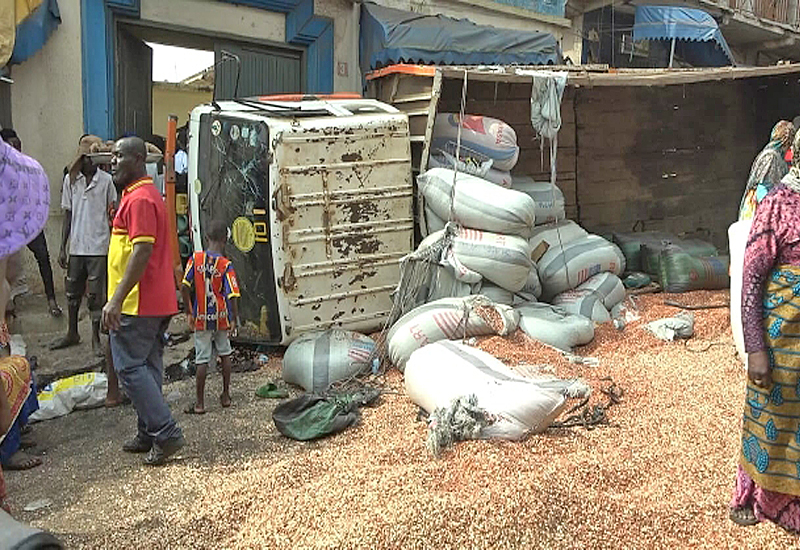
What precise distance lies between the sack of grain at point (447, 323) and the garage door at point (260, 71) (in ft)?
14.1

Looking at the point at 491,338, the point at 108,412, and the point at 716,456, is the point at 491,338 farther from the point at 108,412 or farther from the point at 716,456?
the point at 108,412

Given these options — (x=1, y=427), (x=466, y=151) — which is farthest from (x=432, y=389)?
(x=466, y=151)

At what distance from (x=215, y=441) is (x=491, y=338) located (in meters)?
2.05

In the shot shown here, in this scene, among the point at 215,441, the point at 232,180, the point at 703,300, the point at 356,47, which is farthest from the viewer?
the point at 356,47

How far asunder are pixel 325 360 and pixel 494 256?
4.91ft

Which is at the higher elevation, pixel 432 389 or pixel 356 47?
pixel 356 47

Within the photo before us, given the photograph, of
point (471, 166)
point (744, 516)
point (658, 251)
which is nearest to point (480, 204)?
point (471, 166)

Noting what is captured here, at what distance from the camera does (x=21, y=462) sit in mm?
3584

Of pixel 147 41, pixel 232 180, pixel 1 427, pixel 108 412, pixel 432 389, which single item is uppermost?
pixel 147 41

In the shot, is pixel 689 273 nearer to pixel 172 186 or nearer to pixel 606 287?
pixel 606 287

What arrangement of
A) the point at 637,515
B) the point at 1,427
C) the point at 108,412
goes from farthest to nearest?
the point at 108,412, the point at 637,515, the point at 1,427

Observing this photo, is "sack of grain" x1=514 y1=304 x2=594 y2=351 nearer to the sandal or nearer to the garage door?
the sandal

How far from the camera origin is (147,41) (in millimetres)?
8648

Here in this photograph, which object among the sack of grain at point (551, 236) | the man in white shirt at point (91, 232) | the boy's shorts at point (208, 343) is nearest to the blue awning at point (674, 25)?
the sack of grain at point (551, 236)
